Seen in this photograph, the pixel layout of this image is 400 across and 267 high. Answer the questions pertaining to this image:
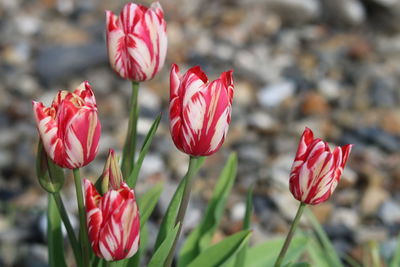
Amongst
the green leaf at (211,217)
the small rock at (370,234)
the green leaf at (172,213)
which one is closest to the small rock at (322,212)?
the small rock at (370,234)

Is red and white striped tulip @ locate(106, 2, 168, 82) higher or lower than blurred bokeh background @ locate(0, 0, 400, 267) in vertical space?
higher

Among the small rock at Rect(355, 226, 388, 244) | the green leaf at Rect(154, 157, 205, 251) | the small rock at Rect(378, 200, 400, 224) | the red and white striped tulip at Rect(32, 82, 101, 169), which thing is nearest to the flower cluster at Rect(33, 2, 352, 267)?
the red and white striped tulip at Rect(32, 82, 101, 169)

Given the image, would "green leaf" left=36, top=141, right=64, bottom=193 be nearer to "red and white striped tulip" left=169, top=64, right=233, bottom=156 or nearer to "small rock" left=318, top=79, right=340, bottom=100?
"red and white striped tulip" left=169, top=64, right=233, bottom=156

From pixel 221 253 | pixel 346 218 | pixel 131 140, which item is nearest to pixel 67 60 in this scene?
pixel 346 218

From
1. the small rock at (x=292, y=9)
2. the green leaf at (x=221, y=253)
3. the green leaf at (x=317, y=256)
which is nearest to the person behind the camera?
the green leaf at (x=221, y=253)

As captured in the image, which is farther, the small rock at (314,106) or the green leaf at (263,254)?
the small rock at (314,106)

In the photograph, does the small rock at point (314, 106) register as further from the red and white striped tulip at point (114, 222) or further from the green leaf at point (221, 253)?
the red and white striped tulip at point (114, 222)

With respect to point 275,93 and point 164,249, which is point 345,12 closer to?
point 275,93

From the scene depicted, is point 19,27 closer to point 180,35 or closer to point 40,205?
point 180,35
